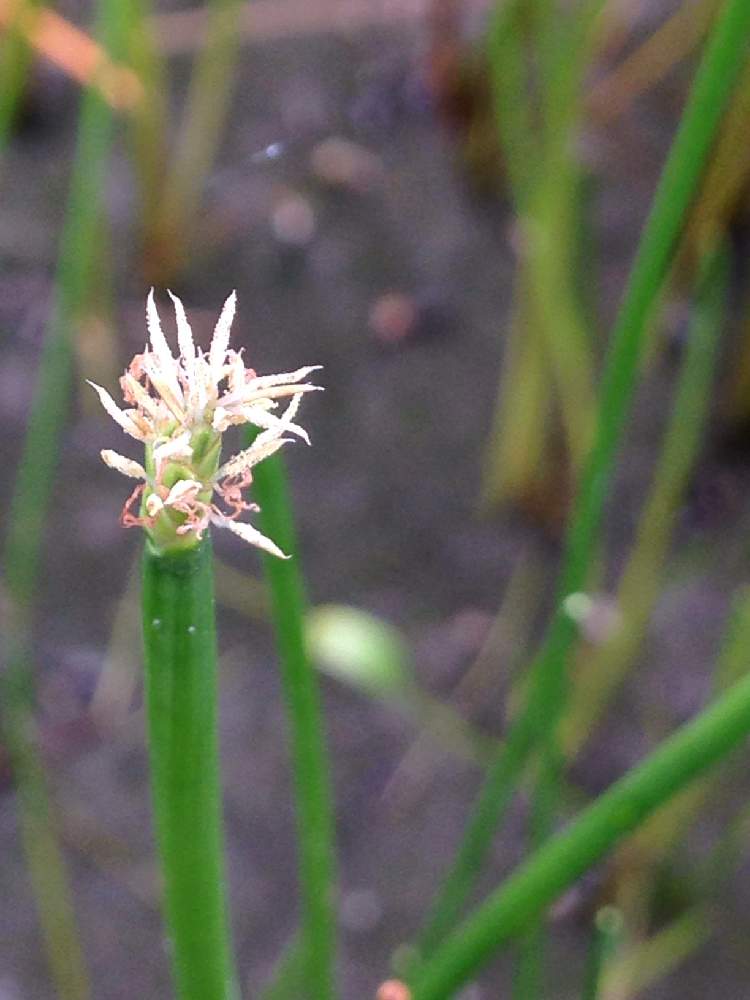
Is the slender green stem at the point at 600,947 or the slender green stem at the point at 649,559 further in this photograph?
the slender green stem at the point at 649,559

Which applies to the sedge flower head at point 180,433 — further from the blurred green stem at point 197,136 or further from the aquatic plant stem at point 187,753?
the blurred green stem at point 197,136

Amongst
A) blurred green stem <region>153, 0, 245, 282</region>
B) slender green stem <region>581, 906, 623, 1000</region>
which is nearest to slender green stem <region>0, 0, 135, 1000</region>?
blurred green stem <region>153, 0, 245, 282</region>

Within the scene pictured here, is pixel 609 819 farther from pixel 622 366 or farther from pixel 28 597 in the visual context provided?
pixel 28 597

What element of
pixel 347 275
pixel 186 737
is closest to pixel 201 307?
pixel 347 275

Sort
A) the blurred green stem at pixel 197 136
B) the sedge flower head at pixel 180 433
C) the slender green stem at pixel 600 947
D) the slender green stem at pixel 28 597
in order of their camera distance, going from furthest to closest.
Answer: the blurred green stem at pixel 197 136, the slender green stem at pixel 28 597, the slender green stem at pixel 600 947, the sedge flower head at pixel 180 433

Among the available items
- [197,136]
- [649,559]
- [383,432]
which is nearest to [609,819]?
[649,559]

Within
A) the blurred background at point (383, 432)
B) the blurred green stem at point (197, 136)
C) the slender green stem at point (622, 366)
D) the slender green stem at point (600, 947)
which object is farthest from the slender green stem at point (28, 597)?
the slender green stem at point (600, 947)

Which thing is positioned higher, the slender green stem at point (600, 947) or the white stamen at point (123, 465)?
the white stamen at point (123, 465)
